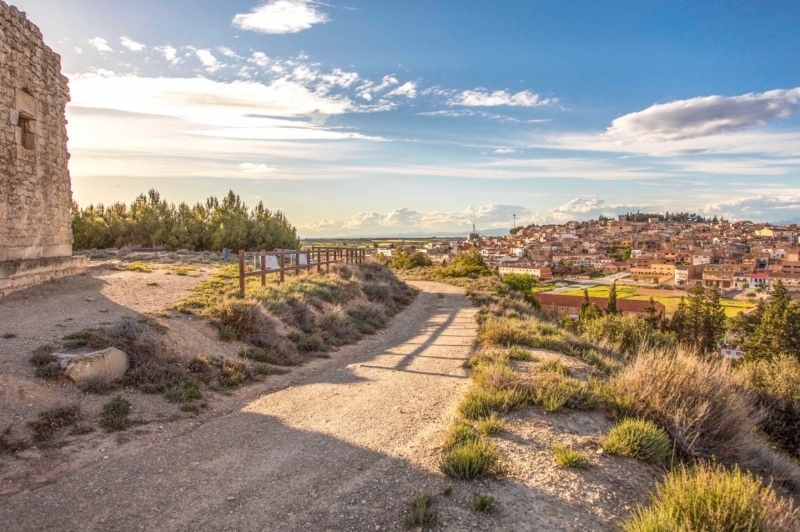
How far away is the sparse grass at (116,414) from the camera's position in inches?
227

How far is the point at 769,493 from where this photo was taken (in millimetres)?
4012

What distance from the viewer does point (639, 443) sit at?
5.58m

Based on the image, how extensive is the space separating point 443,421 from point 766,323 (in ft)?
131

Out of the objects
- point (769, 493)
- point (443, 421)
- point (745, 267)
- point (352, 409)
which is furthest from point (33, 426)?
point (745, 267)

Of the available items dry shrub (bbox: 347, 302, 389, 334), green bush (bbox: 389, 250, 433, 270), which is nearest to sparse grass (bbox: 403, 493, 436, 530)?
dry shrub (bbox: 347, 302, 389, 334)

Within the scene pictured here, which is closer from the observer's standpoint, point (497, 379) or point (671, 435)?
point (671, 435)

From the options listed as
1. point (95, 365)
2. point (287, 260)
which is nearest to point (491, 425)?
point (95, 365)

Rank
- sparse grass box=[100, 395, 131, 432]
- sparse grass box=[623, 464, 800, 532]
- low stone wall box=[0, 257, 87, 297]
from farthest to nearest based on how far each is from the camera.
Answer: low stone wall box=[0, 257, 87, 297], sparse grass box=[100, 395, 131, 432], sparse grass box=[623, 464, 800, 532]

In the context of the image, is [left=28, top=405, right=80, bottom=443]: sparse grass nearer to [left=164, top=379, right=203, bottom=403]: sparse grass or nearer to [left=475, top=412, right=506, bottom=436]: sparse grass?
[left=164, top=379, right=203, bottom=403]: sparse grass

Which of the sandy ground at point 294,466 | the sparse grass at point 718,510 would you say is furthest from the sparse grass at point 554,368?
the sparse grass at point 718,510

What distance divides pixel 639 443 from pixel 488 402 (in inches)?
74.5

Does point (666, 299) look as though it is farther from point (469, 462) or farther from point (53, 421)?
point (53, 421)

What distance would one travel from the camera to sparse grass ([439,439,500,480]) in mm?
4746

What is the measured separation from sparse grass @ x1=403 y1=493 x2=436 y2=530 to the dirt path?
12 cm
